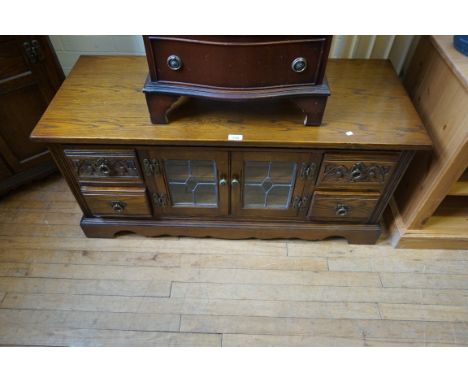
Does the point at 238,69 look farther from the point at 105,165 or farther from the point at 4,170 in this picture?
the point at 4,170

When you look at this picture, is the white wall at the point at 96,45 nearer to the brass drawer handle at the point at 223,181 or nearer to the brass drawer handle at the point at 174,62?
the brass drawer handle at the point at 174,62

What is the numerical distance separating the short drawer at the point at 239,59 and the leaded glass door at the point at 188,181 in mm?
236

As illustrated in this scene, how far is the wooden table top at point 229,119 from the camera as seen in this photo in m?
0.95

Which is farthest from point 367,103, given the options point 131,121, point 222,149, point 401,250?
point 131,121

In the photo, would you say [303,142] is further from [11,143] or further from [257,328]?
[11,143]

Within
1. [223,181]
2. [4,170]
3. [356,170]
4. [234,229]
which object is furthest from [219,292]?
[4,170]

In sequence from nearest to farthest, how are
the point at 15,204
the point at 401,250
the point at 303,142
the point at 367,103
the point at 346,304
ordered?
the point at 303,142
the point at 367,103
the point at 346,304
the point at 401,250
the point at 15,204

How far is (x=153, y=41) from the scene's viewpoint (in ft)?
2.75

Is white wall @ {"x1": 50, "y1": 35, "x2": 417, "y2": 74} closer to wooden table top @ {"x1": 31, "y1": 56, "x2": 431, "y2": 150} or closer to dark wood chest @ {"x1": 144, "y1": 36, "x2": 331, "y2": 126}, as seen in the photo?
wooden table top @ {"x1": 31, "y1": 56, "x2": 431, "y2": 150}

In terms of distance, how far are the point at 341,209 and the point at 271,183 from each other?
0.29 m

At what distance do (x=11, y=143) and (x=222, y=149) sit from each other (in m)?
1.00

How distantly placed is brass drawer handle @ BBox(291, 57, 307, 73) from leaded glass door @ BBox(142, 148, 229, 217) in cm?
33

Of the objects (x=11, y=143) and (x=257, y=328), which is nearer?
(x=257, y=328)

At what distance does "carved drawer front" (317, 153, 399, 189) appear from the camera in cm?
101
